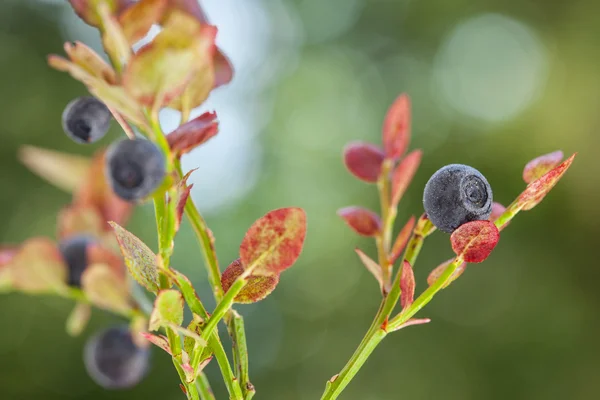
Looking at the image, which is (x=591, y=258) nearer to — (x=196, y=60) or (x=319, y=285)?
(x=319, y=285)

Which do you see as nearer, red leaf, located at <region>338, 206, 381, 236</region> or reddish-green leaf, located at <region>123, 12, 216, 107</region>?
reddish-green leaf, located at <region>123, 12, 216, 107</region>

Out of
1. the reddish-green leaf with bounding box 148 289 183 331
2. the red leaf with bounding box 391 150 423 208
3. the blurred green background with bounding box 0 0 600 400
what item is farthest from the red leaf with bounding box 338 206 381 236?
the blurred green background with bounding box 0 0 600 400

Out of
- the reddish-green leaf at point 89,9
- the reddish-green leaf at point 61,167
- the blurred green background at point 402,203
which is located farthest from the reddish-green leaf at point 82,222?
the blurred green background at point 402,203

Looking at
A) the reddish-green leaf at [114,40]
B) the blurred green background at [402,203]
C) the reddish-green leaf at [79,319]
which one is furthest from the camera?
the blurred green background at [402,203]

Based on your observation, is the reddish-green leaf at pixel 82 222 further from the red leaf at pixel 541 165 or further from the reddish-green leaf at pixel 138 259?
the red leaf at pixel 541 165

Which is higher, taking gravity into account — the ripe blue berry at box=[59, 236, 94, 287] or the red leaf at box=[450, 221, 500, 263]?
the ripe blue berry at box=[59, 236, 94, 287]

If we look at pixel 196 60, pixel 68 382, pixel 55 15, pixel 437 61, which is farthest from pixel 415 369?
pixel 196 60

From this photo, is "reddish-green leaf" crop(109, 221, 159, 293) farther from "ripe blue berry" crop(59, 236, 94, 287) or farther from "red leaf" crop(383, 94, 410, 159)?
"red leaf" crop(383, 94, 410, 159)
